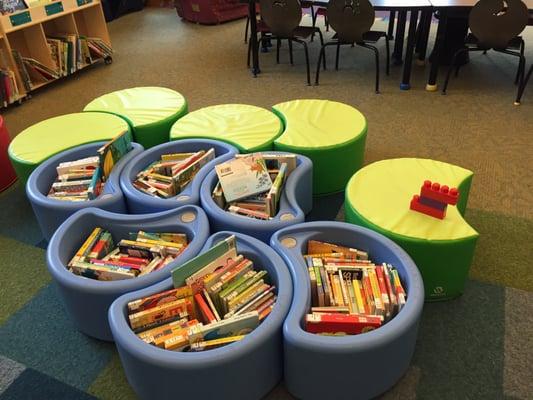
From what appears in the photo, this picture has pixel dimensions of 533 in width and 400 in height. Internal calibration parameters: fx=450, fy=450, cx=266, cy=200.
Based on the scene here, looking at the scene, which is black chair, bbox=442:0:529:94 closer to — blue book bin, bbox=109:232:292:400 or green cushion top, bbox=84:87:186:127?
green cushion top, bbox=84:87:186:127

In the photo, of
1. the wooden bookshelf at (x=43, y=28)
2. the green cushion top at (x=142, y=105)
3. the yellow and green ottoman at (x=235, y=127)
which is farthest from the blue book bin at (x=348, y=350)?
the wooden bookshelf at (x=43, y=28)

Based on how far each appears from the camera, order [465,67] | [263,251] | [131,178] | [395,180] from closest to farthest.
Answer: [263,251] → [395,180] → [131,178] → [465,67]

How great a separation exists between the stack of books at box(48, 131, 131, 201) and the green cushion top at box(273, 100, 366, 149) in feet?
3.19

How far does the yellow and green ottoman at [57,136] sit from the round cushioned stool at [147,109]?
11 cm

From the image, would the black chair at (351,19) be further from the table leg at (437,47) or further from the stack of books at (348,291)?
the stack of books at (348,291)

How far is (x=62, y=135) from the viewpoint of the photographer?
9.77 feet

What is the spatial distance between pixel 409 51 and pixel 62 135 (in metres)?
3.00

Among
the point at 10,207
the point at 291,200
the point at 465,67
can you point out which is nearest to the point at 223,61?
the point at 465,67

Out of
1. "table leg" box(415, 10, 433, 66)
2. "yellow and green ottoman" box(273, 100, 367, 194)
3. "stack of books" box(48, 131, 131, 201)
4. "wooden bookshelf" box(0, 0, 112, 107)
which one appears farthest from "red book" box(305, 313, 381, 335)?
"wooden bookshelf" box(0, 0, 112, 107)

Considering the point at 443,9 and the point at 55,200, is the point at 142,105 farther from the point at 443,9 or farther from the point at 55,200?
the point at 443,9

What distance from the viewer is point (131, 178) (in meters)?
2.56

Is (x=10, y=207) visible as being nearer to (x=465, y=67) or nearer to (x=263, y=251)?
(x=263, y=251)

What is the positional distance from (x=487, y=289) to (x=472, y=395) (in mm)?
607

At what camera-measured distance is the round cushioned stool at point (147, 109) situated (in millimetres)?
3135
